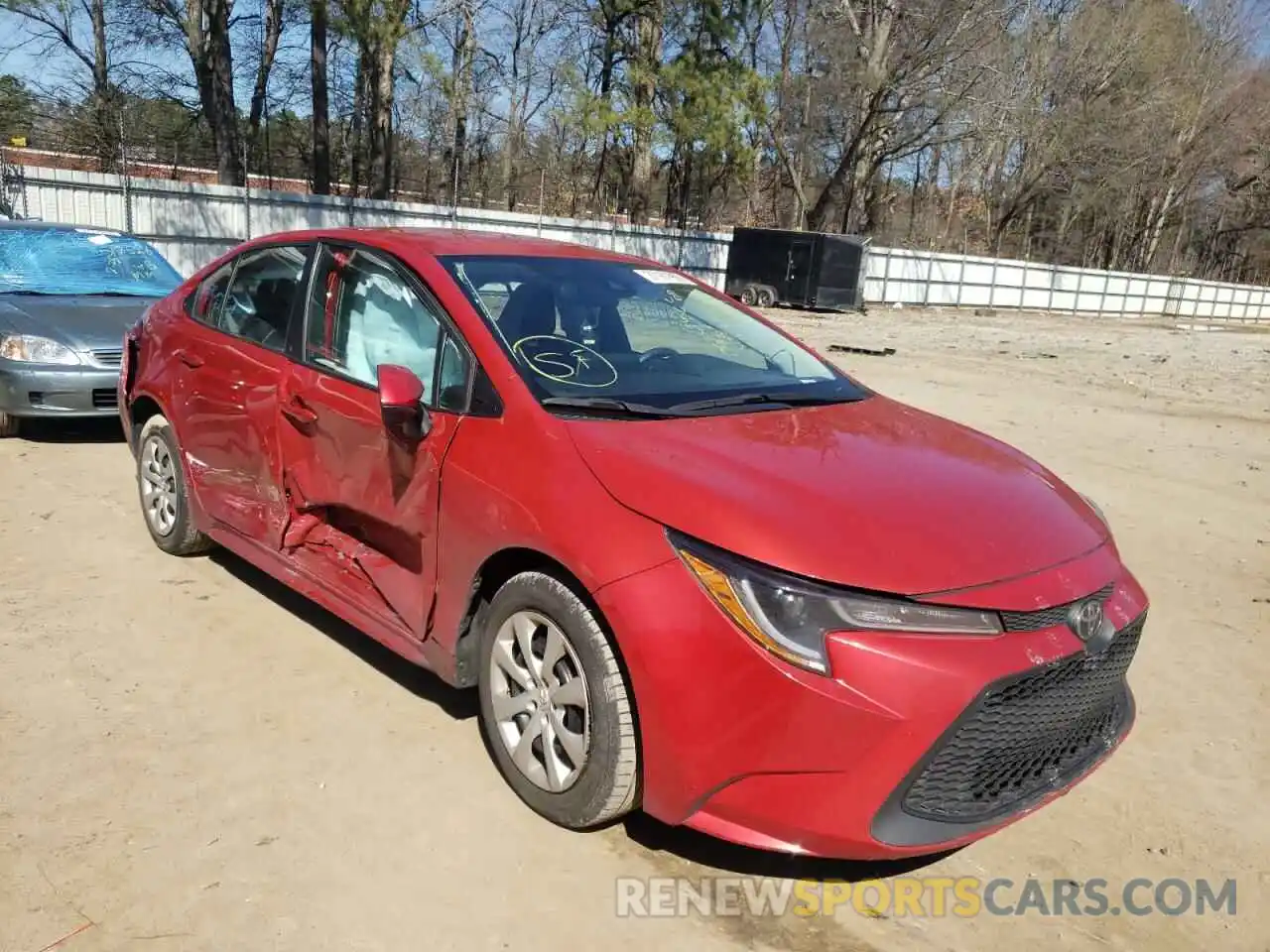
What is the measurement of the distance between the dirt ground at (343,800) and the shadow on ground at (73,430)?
1912 mm

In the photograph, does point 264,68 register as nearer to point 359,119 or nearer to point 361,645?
point 359,119

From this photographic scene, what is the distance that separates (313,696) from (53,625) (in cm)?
126

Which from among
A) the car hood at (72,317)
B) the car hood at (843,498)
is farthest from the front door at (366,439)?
the car hood at (72,317)

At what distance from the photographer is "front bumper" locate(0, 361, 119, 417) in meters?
6.45

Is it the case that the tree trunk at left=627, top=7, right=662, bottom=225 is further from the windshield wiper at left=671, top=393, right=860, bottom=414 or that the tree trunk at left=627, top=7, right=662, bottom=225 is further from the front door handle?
the windshield wiper at left=671, top=393, right=860, bottom=414

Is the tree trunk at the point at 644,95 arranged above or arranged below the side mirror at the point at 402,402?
above

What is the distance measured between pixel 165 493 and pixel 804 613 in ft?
11.7

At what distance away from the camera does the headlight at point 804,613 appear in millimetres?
2277

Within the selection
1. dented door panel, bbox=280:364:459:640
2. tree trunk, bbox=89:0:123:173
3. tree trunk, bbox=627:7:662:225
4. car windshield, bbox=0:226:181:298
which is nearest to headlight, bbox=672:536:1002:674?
dented door panel, bbox=280:364:459:640

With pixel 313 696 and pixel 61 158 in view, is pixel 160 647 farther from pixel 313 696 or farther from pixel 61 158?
pixel 61 158

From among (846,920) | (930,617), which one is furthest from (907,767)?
→ (846,920)

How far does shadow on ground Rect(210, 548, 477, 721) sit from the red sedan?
1.18 feet

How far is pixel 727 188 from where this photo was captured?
36.5 meters

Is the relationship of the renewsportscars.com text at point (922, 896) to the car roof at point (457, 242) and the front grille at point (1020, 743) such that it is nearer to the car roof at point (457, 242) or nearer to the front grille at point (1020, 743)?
the front grille at point (1020, 743)
